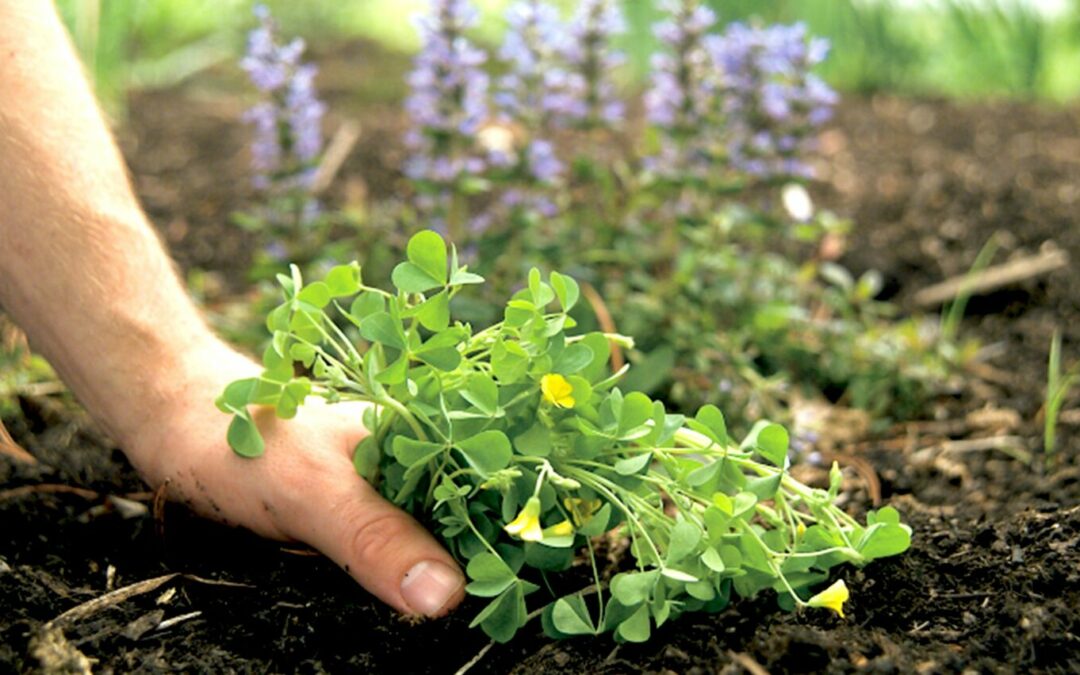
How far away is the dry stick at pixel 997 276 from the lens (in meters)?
2.73

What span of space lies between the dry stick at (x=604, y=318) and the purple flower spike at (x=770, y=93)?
0.39 m

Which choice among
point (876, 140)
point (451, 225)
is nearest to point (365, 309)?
point (451, 225)

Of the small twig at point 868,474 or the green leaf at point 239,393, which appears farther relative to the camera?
the small twig at point 868,474

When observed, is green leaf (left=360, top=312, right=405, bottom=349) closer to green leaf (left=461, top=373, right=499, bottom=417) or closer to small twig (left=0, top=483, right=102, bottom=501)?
green leaf (left=461, top=373, right=499, bottom=417)

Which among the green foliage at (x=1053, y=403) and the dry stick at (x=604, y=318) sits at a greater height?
the dry stick at (x=604, y=318)

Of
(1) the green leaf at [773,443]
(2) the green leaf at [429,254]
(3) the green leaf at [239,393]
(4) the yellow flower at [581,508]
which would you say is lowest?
(4) the yellow flower at [581,508]

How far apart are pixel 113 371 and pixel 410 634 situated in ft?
1.51

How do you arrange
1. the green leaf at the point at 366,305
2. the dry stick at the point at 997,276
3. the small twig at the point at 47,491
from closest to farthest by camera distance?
the green leaf at the point at 366,305 < the small twig at the point at 47,491 < the dry stick at the point at 997,276

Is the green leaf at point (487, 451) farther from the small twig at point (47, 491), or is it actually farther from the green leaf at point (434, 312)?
the small twig at point (47, 491)

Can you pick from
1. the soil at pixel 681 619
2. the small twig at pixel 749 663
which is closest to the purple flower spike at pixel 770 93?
the soil at pixel 681 619

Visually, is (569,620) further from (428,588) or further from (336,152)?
(336,152)

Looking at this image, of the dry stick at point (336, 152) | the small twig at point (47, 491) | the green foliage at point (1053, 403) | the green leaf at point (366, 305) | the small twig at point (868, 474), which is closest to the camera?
the green leaf at point (366, 305)

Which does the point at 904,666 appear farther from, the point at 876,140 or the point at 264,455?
the point at 876,140

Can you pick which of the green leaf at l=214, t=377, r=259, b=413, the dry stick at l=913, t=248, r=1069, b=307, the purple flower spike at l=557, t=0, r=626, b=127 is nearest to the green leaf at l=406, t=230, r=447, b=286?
the green leaf at l=214, t=377, r=259, b=413
